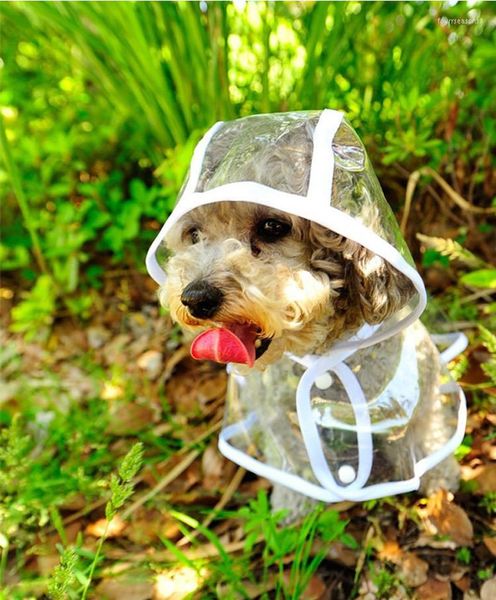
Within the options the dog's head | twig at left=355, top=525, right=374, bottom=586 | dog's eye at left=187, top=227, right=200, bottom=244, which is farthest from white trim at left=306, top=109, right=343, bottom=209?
twig at left=355, top=525, right=374, bottom=586

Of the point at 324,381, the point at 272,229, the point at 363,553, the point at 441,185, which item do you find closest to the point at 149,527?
the point at 363,553

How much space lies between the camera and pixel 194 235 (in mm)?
1778

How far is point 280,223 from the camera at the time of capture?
5.17 feet

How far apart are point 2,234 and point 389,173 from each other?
6.94 ft

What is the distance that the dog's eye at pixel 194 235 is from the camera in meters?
1.75

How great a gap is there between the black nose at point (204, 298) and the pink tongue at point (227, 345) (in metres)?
0.08

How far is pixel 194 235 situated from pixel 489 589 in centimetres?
143

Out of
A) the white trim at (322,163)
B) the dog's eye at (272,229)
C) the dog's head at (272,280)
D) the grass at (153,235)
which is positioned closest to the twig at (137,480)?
the grass at (153,235)

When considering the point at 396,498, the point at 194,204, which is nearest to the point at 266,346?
A: the point at 194,204

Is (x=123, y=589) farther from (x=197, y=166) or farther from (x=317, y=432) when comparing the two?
(x=197, y=166)

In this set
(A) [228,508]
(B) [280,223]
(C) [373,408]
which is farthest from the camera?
(A) [228,508]

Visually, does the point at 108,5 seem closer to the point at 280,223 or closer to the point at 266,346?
the point at 280,223

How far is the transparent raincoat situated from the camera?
1.43m

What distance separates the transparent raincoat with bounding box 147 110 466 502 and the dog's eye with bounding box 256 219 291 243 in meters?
0.13
